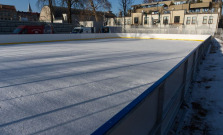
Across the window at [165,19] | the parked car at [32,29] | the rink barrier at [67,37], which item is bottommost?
the rink barrier at [67,37]

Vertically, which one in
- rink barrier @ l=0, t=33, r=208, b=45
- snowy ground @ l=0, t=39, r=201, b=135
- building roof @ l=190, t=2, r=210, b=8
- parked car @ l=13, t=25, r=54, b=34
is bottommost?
snowy ground @ l=0, t=39, r=201, b=135

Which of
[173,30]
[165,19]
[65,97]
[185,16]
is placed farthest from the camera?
[165,19]

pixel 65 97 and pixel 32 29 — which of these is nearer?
pixel 65 97

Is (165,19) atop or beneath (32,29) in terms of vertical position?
atop

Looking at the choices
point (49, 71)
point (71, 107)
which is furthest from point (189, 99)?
point (49, 71)

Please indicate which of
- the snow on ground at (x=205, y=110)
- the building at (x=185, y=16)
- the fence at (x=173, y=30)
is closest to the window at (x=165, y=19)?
the building at (x=185, y=16)

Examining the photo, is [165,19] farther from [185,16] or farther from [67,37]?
[67,37]

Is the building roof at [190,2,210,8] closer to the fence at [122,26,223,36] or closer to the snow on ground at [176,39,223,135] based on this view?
the fence at [122,26,223,36]

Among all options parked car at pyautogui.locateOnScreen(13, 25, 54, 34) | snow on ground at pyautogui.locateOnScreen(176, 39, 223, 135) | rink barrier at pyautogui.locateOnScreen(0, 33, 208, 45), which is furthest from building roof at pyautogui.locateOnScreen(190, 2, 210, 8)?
snow on ground at pyautogui.locateOnScreen(176, 39, 223, 135)

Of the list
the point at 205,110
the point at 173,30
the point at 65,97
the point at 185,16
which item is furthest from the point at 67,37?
the point at 185,16

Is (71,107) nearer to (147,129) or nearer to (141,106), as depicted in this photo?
(147,129)

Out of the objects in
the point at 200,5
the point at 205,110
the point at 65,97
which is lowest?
the point at 205,110

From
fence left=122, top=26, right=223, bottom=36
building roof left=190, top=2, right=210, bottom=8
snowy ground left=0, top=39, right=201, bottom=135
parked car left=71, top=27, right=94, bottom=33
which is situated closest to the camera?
snowy ground left=0, top=39, right=201, bottom=135

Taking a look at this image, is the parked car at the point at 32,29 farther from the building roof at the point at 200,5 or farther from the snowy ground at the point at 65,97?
the building roof at the point at 200,5
